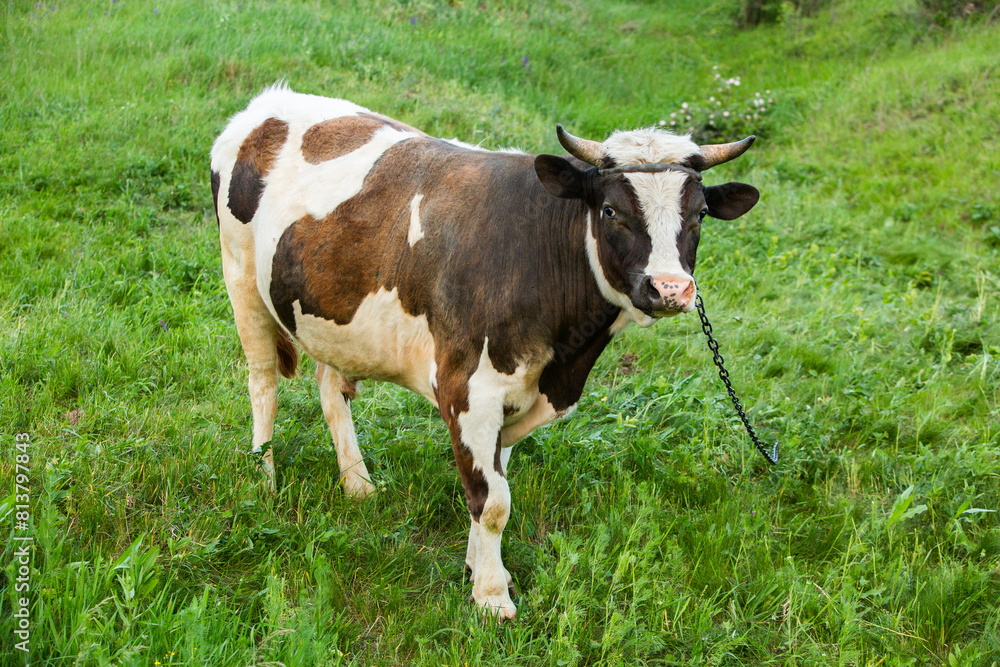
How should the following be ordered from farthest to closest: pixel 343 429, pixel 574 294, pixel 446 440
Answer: pixel 446 440 → pixel 343 429 → pixel 574 294

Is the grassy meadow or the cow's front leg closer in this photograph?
the grassy meadow

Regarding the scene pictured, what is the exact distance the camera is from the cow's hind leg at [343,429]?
13.0 feet

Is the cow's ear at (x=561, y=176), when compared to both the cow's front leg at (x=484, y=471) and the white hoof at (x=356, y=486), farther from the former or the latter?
the white hoof at (x=356, y=486)

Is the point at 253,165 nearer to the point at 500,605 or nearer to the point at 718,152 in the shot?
the point at 718,152

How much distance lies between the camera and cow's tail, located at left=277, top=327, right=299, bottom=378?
176 inches

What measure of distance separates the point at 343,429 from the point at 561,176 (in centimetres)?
185

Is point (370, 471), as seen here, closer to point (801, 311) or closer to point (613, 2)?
point (801, 311)

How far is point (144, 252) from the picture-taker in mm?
5848

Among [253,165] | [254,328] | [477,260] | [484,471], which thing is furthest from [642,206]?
[254,328]

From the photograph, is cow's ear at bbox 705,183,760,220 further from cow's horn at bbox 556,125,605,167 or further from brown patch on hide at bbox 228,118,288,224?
brown patch on hide at bbox 228,118,288,224

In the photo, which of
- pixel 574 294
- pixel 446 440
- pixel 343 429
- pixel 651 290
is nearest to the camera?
pixel 651 290

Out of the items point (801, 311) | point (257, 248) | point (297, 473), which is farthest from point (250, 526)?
point (801, 311)

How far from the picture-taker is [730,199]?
3.37 metres

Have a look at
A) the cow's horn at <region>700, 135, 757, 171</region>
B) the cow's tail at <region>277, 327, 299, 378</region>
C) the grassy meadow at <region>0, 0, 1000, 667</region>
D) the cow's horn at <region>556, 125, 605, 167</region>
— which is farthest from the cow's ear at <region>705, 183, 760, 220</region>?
the cow's tail at <region>277, 327, 299, 378</region>
